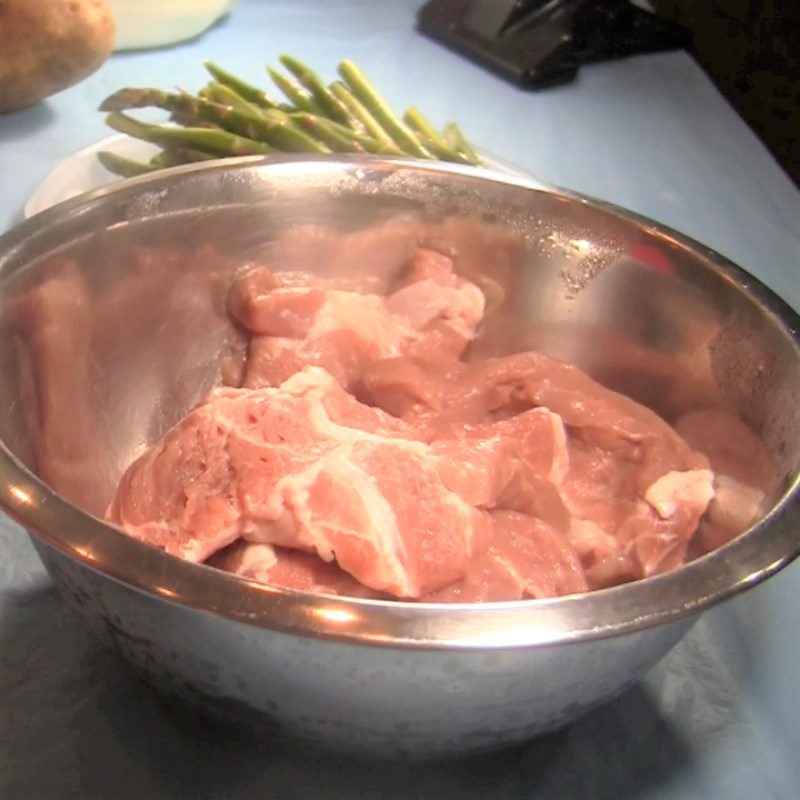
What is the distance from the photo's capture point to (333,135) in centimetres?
156

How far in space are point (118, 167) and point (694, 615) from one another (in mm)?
1292

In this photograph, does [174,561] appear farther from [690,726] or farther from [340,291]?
[340,291]

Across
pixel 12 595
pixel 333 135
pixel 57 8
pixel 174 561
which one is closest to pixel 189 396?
pixel 12 595

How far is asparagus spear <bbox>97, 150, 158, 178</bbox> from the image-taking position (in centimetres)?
166

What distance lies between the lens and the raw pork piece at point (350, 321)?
127cm

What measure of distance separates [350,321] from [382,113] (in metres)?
0.62

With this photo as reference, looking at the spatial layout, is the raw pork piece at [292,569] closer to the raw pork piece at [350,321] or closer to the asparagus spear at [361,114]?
the raw pork piece at [350,321]

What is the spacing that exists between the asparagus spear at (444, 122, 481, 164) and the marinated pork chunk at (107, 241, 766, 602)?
44 centimetres

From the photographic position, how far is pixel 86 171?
168 cm

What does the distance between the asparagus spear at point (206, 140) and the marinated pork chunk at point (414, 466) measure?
306mm

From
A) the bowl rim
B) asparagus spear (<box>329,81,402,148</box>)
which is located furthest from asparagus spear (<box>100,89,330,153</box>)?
the bowl rim

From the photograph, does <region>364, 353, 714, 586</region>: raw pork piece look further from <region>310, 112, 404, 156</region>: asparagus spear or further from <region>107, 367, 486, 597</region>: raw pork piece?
<region>310, 112, 404, 156</region>: asparagus spear

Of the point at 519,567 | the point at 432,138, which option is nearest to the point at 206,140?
the point at 432,138

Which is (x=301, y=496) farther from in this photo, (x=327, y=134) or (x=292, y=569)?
(x=327, y=134)
